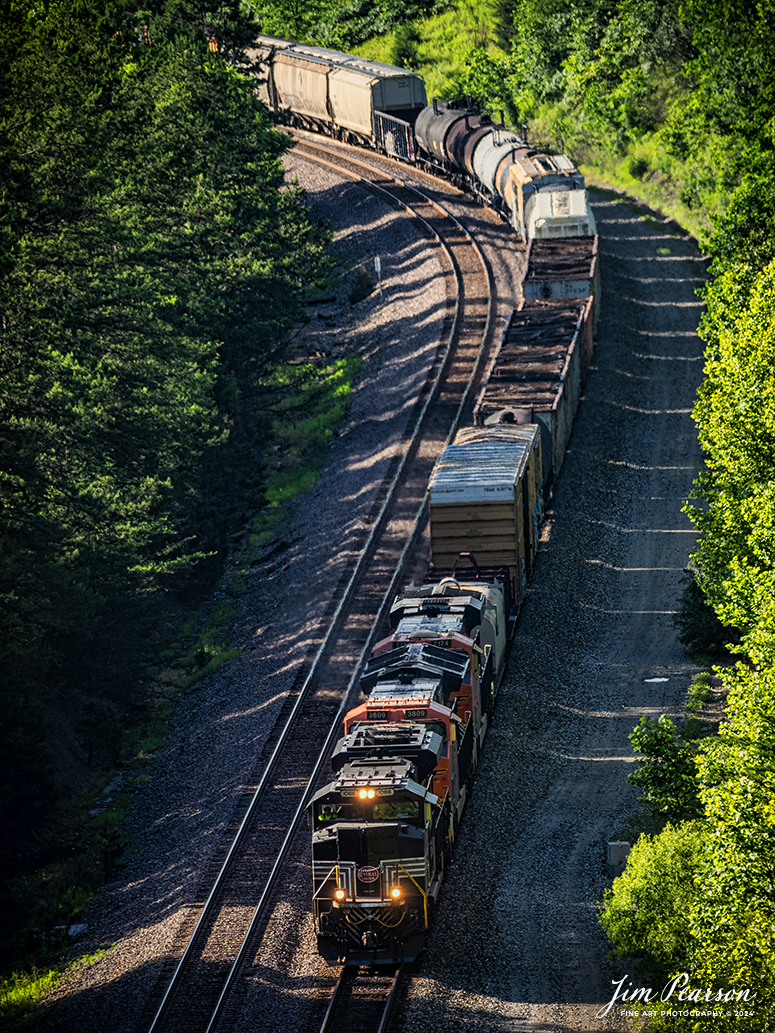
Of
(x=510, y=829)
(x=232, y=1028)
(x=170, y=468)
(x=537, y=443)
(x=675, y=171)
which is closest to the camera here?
(x=232, y=1028)

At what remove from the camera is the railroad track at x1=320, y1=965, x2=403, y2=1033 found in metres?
19.6

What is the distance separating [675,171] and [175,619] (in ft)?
137

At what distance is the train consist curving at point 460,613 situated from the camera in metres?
20.4

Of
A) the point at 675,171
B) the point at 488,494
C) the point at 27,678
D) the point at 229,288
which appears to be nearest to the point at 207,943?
the point at 27,678

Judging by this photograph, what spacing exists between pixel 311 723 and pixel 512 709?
4955 mm

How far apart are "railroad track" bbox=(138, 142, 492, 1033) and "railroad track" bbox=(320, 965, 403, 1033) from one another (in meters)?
1.99

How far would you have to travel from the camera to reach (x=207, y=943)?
889 inches

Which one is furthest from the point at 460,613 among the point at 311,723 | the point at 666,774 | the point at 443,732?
the point at 666,774

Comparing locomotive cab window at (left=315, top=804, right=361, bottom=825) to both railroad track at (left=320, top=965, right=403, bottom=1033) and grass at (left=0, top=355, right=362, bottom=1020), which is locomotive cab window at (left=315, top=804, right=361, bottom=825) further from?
grass at (left=0, top=355, right=362, bottom=1020)

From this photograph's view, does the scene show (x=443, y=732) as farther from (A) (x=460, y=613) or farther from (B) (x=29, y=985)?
(B) (x=29, y=985)

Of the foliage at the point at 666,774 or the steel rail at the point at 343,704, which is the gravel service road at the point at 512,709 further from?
the foliage at the point at 666,774

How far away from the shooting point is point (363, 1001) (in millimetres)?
20250

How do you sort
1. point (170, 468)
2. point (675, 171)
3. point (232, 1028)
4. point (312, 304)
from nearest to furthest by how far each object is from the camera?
point (232, 1028)
point (170, 468)
point (312, 304)
point (675, 171)

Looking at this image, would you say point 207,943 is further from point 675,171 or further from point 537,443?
point 675,171
